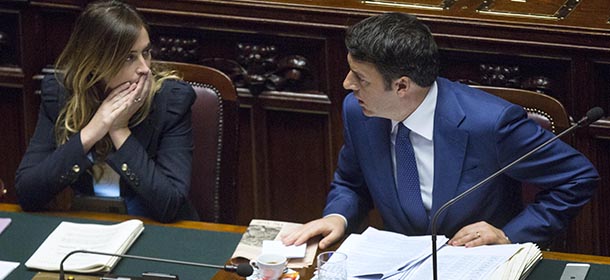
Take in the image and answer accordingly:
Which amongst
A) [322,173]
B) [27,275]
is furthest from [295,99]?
[27,275]

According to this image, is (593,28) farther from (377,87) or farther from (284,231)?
(284,231)

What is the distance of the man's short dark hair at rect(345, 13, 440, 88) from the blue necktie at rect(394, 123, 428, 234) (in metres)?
0.18

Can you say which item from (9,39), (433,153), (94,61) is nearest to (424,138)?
(433,153)

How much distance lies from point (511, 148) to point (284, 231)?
0.65 metres

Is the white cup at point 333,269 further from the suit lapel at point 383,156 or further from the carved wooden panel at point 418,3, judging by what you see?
the carved wooden panel at point 418,3

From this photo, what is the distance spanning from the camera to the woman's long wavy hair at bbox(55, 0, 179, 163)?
3588 mm

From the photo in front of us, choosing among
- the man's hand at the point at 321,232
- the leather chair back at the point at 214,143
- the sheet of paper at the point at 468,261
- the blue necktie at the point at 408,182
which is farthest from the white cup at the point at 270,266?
the leather chair back at the point at 214,143

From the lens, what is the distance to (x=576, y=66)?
4.12m

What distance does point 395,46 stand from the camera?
127 inches

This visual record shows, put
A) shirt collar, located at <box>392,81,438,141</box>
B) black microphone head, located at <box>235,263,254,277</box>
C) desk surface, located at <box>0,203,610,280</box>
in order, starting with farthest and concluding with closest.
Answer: shirt collar, located at <box>392,81,438,141</box>, desk surface, located at <box>0,203,610,280</box>, black microphone head, located at <box>235,263,254,277</box>

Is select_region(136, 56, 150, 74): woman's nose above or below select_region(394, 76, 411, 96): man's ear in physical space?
below

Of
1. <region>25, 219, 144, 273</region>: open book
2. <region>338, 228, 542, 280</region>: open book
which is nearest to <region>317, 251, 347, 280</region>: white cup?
<region>338, 228, 542, 280</region>: open book

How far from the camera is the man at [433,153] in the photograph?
127 inches

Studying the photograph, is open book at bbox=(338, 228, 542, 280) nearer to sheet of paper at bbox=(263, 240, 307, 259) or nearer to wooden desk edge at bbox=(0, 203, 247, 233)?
sheet of paper at bbox=(263, 240, 307, 259)
